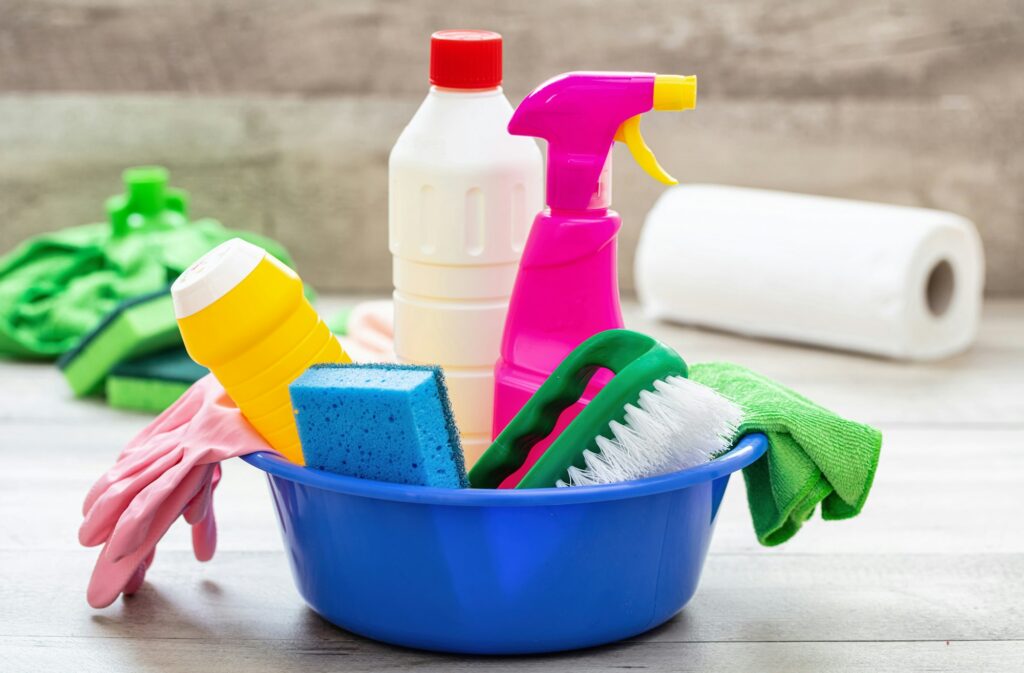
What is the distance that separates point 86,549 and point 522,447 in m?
0.34

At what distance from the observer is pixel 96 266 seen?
1481 mm

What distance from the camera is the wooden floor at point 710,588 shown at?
759 mm

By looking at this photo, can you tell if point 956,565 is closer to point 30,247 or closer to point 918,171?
point 918,171

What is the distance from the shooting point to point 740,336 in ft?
5.02

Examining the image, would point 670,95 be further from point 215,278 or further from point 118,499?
point 118,499

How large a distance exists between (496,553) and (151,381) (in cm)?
63

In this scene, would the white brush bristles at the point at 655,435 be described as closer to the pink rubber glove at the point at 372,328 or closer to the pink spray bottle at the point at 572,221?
the pink spray bottle at the point at 572,221

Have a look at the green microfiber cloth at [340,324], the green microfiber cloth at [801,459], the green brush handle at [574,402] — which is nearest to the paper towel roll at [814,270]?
the green microfiber cloth at [340,324]

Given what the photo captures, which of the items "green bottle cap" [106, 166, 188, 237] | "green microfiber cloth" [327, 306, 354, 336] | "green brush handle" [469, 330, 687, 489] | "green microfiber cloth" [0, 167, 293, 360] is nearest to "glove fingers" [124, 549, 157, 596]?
"green brush handle" [469, 330, 687, 489]

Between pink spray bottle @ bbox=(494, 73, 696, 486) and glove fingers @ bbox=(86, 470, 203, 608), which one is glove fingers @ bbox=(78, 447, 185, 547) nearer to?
glove fingers @ bbox=(86, 470, 203, 608)

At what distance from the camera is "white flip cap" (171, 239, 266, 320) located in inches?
28.2

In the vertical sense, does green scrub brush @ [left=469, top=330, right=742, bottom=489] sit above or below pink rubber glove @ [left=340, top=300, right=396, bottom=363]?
above

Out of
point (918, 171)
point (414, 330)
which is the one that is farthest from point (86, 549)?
point (918, 171)

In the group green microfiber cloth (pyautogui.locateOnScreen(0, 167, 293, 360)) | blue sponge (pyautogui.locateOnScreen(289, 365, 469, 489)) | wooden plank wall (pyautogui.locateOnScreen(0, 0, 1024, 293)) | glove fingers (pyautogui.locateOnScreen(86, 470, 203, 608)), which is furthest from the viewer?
wooden plank wall (pyautogui.locateOnScreen(0, 0, 1024, 293))
